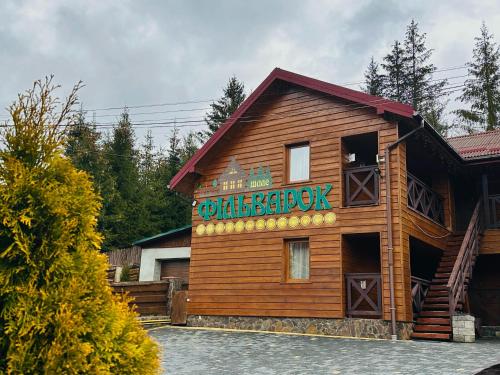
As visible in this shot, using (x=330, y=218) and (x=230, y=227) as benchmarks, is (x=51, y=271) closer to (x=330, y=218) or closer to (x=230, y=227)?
(x=330, y=218)

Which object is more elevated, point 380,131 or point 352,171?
point 380,131

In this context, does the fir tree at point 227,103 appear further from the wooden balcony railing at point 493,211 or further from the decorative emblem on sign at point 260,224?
the wooden balcony railing at point 493,211

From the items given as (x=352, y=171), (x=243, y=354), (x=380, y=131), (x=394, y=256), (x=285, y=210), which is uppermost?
(x=380, y=131)

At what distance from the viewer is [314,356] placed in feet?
32.5

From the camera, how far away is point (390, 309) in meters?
12.6

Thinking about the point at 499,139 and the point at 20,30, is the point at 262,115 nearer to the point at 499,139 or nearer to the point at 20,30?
the point at 20,30

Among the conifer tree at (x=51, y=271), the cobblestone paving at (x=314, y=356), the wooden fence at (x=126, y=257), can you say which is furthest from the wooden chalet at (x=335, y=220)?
the conifer tree at (x=51, y=271)

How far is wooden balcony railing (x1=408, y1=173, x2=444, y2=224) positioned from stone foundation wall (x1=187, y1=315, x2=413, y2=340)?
134 inches

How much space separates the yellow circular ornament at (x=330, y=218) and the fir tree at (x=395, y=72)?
26.6 meters

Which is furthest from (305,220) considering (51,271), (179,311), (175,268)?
(51,271)

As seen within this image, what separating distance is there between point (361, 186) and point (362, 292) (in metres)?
2.71

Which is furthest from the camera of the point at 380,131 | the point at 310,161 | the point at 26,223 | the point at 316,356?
the point at 310,161

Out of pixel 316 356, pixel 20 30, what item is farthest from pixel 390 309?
pixel 20 30

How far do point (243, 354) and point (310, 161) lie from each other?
6.36m
